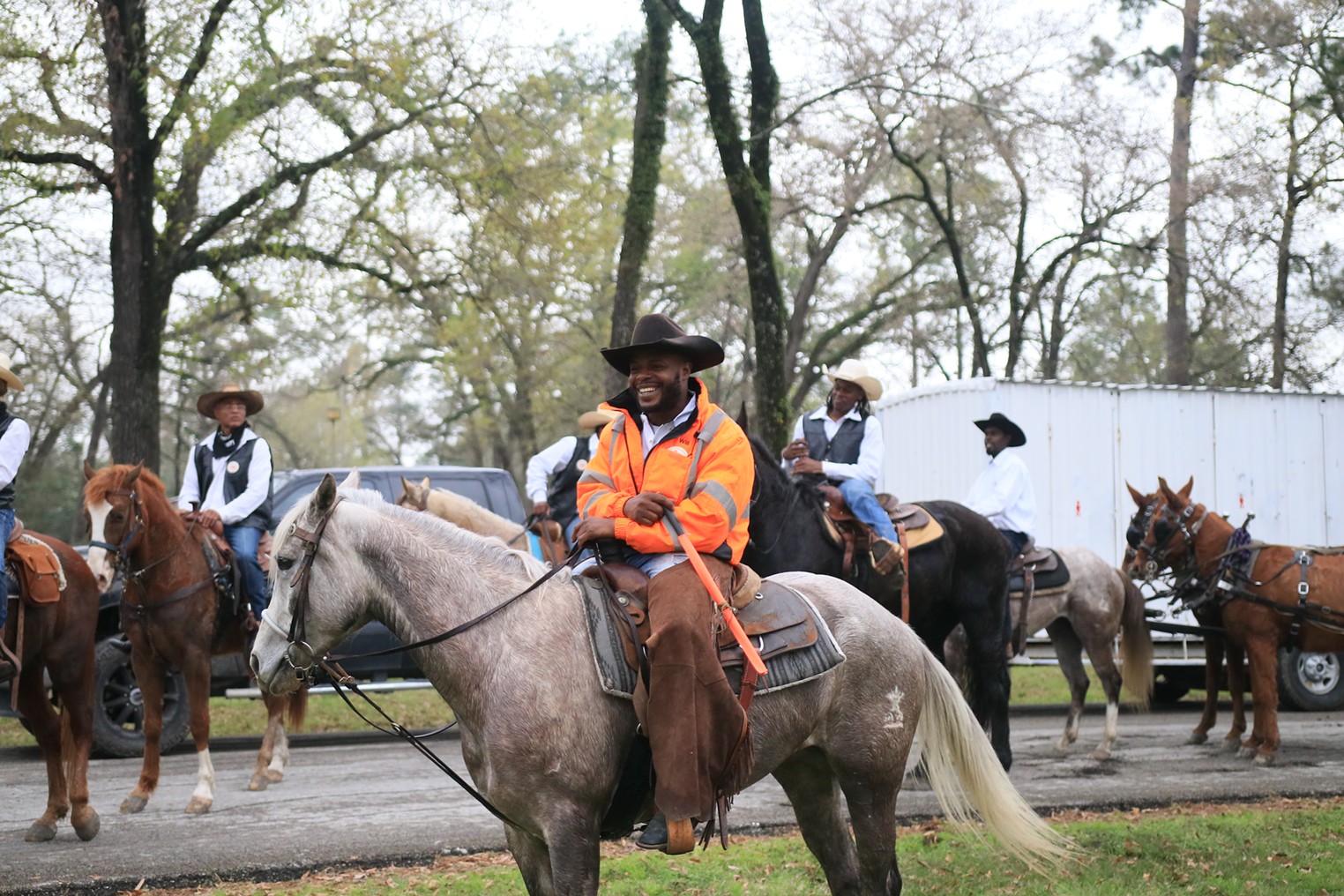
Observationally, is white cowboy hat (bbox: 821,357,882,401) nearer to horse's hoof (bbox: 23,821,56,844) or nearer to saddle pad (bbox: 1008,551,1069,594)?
saddle pad (bbox: 1008,551,1069,594)

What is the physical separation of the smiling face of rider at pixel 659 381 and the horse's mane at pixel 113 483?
5.22 meters

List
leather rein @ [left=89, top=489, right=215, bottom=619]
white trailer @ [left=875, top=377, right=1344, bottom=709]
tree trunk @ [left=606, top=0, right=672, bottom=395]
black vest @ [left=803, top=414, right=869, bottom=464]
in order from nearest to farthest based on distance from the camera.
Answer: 1. leather rein @ [left=89, top=489, right=215, bottom=619]
2. black vest @ [left=803, top=414, right=869, bottom=464]
3. white trailer @ [left=875, top=377, right=1344, bottom=709]
4. tree trunk @ [left=606, top=0, right=672, bottom=395]

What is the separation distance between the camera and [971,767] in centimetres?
539

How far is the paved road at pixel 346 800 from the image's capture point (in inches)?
273

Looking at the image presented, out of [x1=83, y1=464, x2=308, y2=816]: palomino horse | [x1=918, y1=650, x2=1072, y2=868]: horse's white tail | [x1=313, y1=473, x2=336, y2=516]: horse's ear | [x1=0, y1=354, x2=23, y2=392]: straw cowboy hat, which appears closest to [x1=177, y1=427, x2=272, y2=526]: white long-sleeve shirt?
[x1=83, y1=464, x2=308, y2=816]: palomino horse

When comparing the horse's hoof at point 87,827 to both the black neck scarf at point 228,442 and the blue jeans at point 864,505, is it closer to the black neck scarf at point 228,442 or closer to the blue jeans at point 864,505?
the black neck scarf at point 228,442

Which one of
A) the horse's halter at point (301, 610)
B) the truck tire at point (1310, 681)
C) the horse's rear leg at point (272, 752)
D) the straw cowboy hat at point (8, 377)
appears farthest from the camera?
the truck tire at point (1310, 681)

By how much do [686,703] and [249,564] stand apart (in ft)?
21.1

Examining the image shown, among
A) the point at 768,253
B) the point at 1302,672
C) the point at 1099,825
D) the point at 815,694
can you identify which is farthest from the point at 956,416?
the point at 815,694

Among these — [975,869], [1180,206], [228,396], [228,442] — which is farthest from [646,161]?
[1180,206]

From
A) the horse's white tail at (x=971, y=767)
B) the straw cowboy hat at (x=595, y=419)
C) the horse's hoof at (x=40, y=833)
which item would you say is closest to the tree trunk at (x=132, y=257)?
the straw cowboy hat at (x=595, y=419)

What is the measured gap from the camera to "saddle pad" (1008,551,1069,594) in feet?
37.3

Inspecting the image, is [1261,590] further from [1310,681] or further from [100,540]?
[100,540]

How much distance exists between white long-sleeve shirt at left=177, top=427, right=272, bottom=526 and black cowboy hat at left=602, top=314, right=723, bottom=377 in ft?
18.8
